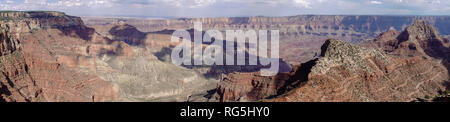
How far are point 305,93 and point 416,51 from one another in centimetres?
8758

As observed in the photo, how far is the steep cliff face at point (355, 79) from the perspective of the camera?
44531 mm

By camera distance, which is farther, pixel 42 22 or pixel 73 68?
pixel 42 22

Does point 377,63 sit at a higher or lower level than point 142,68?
higher

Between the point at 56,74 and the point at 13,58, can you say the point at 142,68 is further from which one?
the point at 13,58

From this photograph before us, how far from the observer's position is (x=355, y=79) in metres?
48.2

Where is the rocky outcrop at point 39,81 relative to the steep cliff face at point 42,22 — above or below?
below

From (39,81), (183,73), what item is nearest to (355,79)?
(39,81)

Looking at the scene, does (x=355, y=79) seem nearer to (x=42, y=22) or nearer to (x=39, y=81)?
(x=39, y=81)

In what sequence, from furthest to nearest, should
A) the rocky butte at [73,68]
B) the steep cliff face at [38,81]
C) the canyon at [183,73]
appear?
the rocky butte at [73,68] < the steep cliff face at [38,81] < the canyon at [183,73]

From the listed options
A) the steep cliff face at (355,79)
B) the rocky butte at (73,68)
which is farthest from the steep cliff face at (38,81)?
the steep cliff face at (355,79)

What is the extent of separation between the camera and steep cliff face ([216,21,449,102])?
4453 cm

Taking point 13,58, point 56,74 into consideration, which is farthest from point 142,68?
point 13,58

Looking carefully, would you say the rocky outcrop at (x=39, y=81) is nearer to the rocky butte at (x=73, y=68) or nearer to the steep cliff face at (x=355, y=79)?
the rocky butte at (x=73, y=68)

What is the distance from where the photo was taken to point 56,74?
244ft
